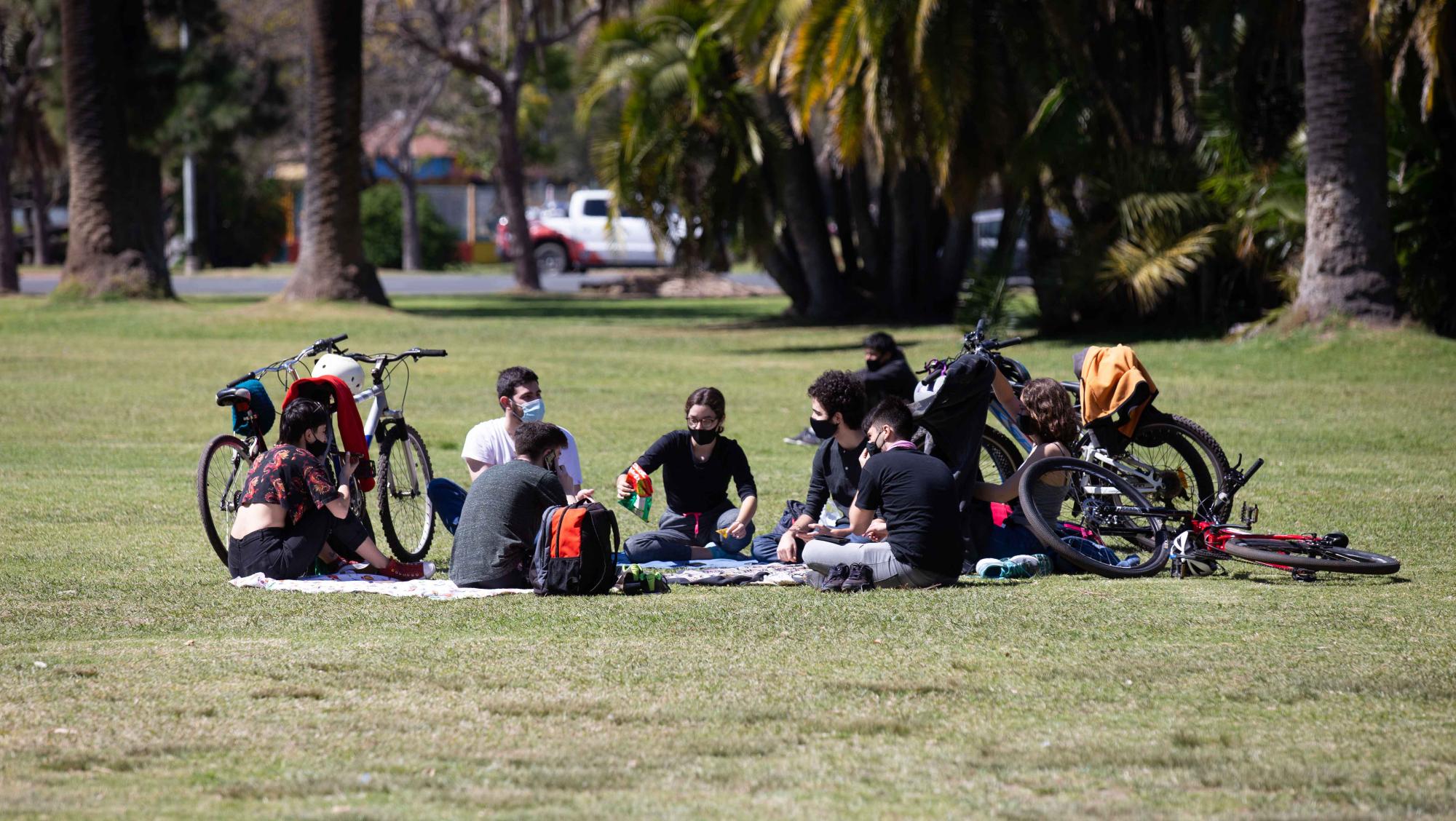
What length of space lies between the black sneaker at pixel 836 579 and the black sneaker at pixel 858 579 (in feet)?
0.06

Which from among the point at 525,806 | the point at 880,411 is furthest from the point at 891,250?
the point at 525,806

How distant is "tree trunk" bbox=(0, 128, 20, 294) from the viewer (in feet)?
108

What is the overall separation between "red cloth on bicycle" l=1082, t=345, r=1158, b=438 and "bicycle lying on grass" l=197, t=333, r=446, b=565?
352 centimetres

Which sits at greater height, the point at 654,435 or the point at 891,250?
the point at 891,250

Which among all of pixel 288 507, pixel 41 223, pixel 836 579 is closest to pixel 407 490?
pixel 288 507

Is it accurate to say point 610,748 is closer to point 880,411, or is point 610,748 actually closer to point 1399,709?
point 1399,709

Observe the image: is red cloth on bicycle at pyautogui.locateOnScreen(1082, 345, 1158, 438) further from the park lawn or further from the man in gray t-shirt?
the man in gray t-shirt

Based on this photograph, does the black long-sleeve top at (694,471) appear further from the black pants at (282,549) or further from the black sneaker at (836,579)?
the black pants at (282,549)

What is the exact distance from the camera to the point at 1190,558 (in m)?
8.33

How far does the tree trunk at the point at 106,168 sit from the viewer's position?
2698 cm

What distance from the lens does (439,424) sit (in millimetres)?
15469

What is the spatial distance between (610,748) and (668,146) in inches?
868

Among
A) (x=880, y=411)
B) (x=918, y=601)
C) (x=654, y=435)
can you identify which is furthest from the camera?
(x=654, y=435)

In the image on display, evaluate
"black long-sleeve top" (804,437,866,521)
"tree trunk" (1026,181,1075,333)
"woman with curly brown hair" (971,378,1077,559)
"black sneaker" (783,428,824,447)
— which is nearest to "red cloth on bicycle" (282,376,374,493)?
"black long-sleeve top" (804,437,866,521)
